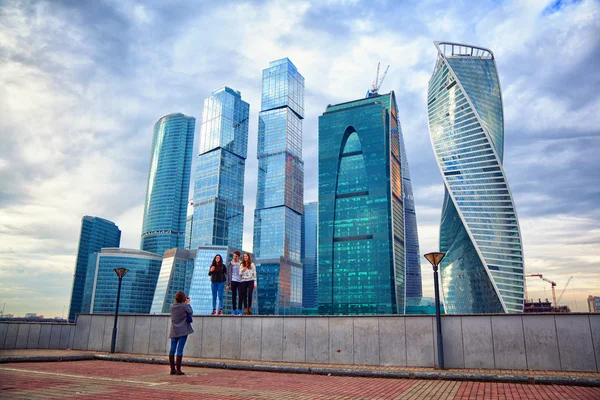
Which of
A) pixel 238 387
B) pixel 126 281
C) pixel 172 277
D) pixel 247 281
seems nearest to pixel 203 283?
pixel 172 277

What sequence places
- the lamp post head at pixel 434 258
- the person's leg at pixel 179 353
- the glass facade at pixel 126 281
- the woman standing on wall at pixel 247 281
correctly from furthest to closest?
the glass facade at pixel 126 281 < the woman standing on wall at pixel 247 281 < the lamp post head at pixel 434 258 < the person's leg at pixel 179 353

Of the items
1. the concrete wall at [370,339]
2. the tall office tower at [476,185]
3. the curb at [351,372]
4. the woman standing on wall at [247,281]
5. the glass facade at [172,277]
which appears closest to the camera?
the curb at [351,372]

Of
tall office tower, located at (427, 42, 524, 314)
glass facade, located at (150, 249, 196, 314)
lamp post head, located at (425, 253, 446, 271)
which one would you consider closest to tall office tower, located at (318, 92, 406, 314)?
tall office tower, located at (427, 42, 524, 314)

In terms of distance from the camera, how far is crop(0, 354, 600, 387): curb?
31.1 ft

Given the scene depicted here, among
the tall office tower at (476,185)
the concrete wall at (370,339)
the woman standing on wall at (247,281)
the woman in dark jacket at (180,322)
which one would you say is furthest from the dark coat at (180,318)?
the tall office tower at (476,185)

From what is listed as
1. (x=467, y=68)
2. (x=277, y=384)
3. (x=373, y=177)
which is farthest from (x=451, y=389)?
(x=373, y=177)

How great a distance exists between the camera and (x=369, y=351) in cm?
1327

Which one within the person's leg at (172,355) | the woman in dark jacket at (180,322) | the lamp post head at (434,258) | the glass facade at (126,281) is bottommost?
the person's leg at (172,355)

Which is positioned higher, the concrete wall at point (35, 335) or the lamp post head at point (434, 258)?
the lamp post head at point (434, 258)

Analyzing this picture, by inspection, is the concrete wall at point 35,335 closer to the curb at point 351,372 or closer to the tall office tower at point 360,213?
the curb at point 351,372

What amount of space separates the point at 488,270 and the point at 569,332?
104m

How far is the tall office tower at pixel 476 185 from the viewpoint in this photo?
106812 millimetres

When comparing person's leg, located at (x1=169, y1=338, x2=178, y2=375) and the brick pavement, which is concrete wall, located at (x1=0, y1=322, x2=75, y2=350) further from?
person's leg, located at (x1=169, y1=338, x2=178, y2=375)

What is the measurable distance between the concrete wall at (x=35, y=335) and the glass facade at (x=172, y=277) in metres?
148
